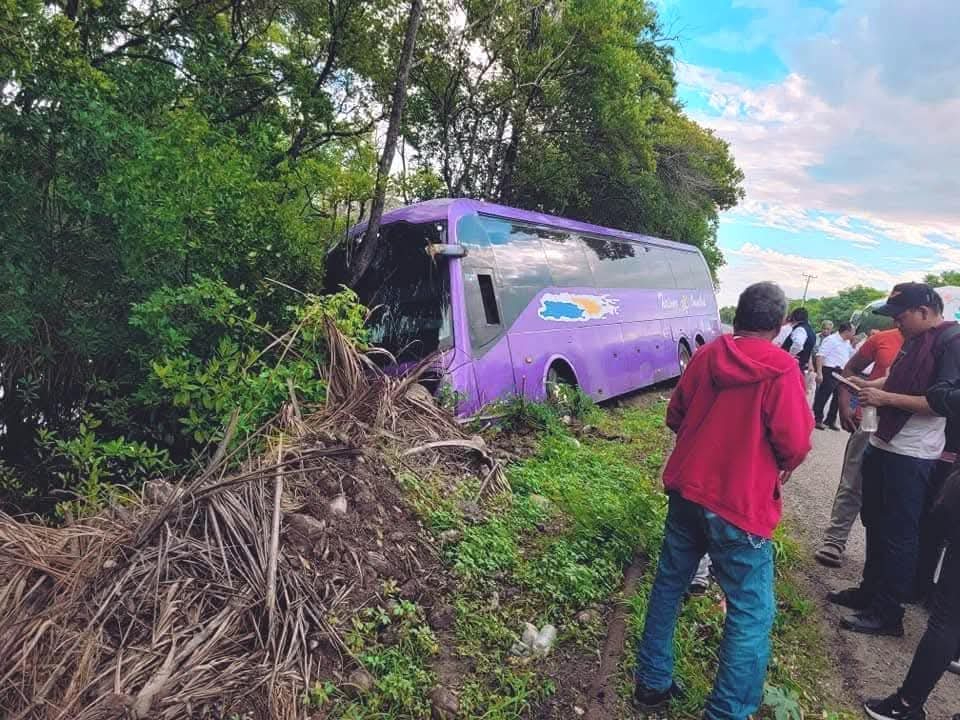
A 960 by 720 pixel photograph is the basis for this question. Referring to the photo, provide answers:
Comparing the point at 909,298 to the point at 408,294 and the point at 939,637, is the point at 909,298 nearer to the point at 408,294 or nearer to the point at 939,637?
the point at 939,637

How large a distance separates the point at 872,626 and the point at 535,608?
5.92 ft

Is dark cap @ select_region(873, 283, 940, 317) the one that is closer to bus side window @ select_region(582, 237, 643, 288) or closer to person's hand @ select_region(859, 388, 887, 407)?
person's hand @ select_region(859, 388, 887, 407)

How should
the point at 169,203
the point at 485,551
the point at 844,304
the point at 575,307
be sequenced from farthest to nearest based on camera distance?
the point at 844,304
the point at 575,307
the point at 169,203
the point at 485,551

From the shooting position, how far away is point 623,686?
112 inches

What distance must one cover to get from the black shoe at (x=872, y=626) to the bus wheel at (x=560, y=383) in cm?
412

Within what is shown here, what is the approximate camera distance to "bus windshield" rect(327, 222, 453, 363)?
604cm

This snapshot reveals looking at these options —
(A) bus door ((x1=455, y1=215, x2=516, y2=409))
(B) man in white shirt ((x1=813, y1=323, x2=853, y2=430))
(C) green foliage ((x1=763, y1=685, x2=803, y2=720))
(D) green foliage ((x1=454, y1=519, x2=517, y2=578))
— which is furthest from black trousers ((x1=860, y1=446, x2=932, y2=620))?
(B) man in white shirt ((x1=813, y1=323, x2=853, y2=430))

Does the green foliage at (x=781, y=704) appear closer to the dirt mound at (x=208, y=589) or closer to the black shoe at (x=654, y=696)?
the black shoe at (x=654, y=696)

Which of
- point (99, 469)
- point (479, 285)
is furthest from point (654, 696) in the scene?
point (479, 285)

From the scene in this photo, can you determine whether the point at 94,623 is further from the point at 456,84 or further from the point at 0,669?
the point at 456,84

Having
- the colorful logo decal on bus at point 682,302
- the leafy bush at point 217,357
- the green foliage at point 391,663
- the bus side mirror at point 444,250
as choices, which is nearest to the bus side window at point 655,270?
the colorful logo decal on bus at point 682,302

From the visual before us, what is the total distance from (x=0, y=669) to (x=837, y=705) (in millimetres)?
3424

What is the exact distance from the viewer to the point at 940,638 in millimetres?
2527

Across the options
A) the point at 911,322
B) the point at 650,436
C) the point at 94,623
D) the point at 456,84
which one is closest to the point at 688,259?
the point at 456,84
